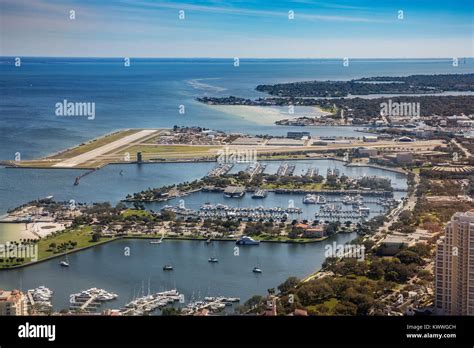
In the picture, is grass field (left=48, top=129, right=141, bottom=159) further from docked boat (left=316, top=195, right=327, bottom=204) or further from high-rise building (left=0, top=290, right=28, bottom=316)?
high-rise building (left=0, top=290, right=28, bottom=316)

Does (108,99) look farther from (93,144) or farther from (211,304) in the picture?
(211,304)

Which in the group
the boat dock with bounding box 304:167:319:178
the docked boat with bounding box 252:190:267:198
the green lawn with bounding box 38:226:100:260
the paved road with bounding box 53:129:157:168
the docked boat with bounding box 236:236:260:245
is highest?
the paved road with bounding box 53:129:157:168

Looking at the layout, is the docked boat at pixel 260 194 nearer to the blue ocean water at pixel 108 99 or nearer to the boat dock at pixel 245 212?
the boat dock at pixel 245 212

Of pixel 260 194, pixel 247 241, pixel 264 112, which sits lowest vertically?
pixel 247 241

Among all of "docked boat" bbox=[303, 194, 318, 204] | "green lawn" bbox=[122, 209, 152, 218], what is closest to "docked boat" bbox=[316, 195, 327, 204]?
"docked boat" bbox=[303, 194, 318, 204]

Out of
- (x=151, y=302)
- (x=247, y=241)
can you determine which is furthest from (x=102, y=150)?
(x=151, y=302)

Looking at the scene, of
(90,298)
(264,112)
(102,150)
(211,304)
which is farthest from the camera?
(264,112)

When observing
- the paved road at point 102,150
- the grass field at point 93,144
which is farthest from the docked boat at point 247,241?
the grass field at point 93,144
